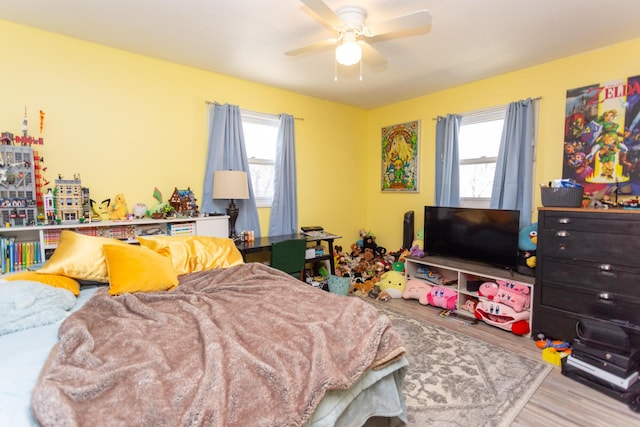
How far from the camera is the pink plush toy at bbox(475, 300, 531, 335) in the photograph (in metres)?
2.68

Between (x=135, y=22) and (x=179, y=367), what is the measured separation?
96.5 inches

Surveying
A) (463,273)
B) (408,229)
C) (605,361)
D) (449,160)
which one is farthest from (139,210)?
(605,361)

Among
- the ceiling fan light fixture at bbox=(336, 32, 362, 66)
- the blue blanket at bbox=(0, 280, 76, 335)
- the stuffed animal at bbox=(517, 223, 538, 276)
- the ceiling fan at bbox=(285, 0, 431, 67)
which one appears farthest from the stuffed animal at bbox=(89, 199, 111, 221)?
the stuffed animal at bbox=(517, 223, 538, 276)

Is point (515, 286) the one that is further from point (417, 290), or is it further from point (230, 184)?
point (230, 184)

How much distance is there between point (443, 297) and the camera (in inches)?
129

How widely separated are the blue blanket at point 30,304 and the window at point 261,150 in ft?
7.19

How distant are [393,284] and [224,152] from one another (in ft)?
7.95

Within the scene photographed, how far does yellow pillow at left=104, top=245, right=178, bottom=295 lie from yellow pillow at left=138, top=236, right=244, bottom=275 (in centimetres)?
23

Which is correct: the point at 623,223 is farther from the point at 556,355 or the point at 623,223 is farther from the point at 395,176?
the point at 395,176

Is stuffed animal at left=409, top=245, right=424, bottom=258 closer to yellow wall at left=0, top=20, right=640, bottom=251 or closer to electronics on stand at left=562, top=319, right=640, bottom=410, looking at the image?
yellow wall at left=0, top=20, right=640, bottom=251

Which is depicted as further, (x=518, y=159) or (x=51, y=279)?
(x=518, y=159)

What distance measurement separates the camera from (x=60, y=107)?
8.34 ft

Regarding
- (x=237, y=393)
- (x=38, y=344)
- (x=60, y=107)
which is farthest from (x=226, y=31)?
(x=237, y=393)

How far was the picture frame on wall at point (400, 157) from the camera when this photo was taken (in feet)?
13.6
